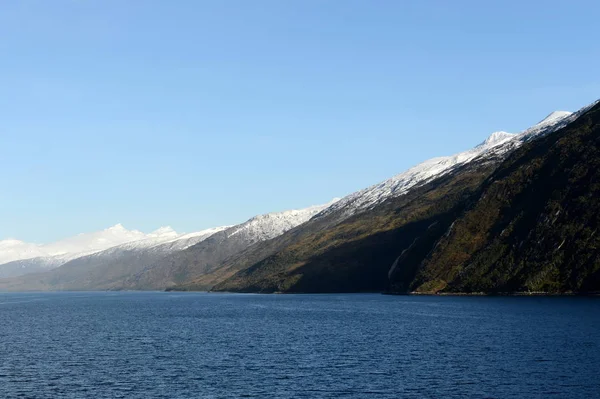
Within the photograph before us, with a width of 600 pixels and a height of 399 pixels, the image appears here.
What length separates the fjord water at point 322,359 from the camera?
9306cm

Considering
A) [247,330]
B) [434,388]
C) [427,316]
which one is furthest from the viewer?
[427,316]

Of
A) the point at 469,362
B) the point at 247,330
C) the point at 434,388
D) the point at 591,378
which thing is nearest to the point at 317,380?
the point at 434,388

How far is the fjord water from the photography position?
305 feet

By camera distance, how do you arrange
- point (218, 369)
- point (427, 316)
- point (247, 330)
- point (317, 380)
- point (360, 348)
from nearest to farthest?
point (317, 380), point (218, 369), point (360, 348), point (247, 330), point (427, 316)

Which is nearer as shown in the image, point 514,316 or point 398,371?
point 398,371

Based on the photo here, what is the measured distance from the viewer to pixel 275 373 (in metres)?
106

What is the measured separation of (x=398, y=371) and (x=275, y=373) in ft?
60.9

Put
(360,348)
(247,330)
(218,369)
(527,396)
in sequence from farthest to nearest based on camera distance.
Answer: (247,330) → (360,348) → (218,369) → (527,396)

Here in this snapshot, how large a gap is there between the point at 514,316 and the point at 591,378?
8785 cm

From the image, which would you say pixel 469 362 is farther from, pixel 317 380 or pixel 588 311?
pixel 588 311

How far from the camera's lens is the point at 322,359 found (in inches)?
4700

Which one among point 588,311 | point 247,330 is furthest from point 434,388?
point 588,311

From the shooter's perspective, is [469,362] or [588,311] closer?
[469,362]

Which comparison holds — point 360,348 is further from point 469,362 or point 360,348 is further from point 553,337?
point 553,337
